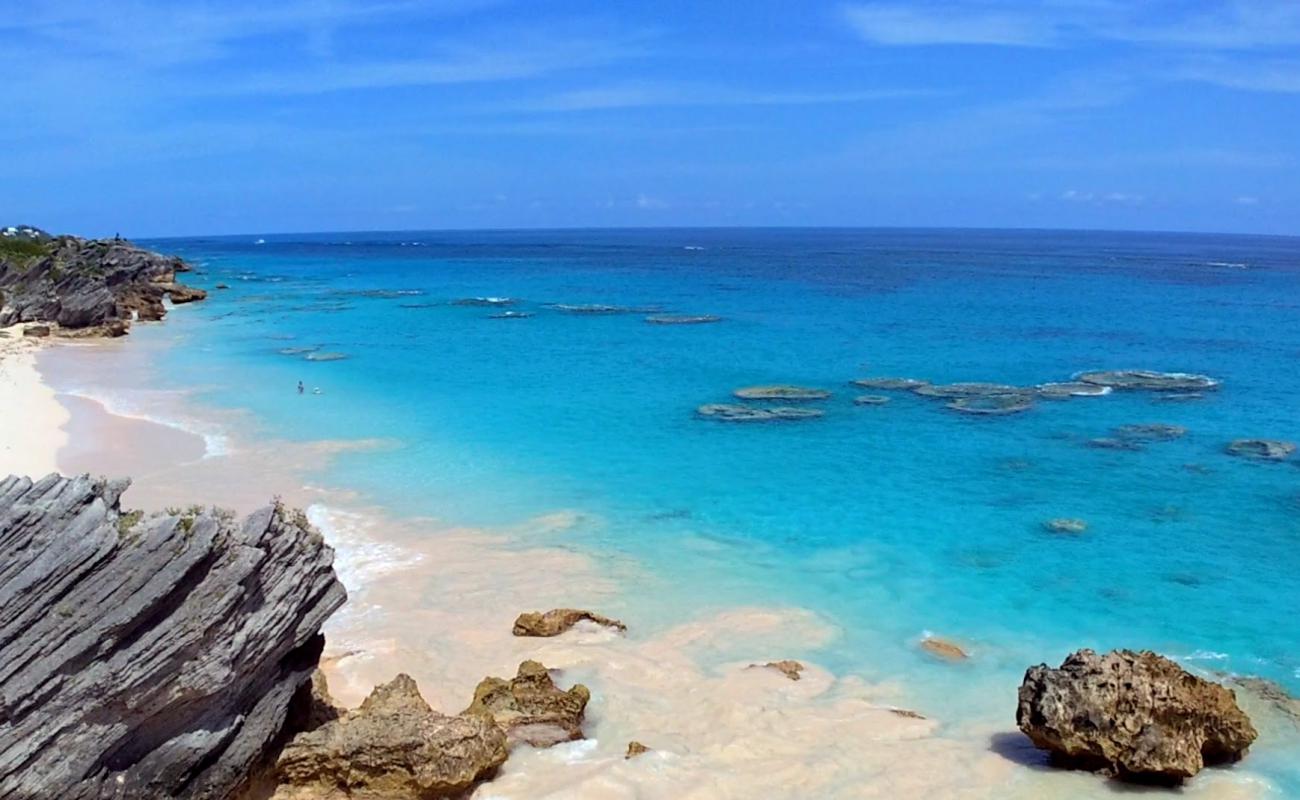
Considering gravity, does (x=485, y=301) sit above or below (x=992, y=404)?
above

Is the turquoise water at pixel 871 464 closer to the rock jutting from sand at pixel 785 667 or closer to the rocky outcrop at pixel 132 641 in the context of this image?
the rock jutting from sand at pixel 785 667

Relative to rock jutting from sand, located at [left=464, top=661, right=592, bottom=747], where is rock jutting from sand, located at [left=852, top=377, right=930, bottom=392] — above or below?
above

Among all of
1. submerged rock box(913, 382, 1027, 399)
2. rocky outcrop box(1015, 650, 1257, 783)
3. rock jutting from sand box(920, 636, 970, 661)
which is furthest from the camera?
submerged rock box(913, 382, 1027, 399)

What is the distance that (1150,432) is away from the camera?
3053 cm

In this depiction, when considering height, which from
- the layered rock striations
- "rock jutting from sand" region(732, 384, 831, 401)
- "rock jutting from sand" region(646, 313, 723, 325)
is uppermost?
the layered rock striations

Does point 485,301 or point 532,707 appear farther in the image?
point 485,301

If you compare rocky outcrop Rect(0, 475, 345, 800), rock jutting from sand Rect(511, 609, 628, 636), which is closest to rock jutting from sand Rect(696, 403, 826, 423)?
rock jutting from sand Rect(511, 609, 628, 636)

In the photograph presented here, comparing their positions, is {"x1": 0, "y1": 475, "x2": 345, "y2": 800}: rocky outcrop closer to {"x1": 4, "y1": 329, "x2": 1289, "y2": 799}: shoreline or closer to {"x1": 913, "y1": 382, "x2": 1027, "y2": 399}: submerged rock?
{"x1": 4, "y1": 329, "x2": 1289, "y2": 799}: shoreline

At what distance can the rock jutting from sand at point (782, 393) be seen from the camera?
3612 cm

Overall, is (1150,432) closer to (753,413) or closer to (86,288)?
(753,413)

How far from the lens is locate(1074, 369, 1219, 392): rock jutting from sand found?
1485 inches

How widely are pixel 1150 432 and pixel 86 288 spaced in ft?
171

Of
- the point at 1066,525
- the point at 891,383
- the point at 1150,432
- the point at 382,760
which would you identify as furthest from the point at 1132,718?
the point at 891,383

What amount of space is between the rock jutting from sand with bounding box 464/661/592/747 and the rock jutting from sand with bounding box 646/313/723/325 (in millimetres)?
47094
